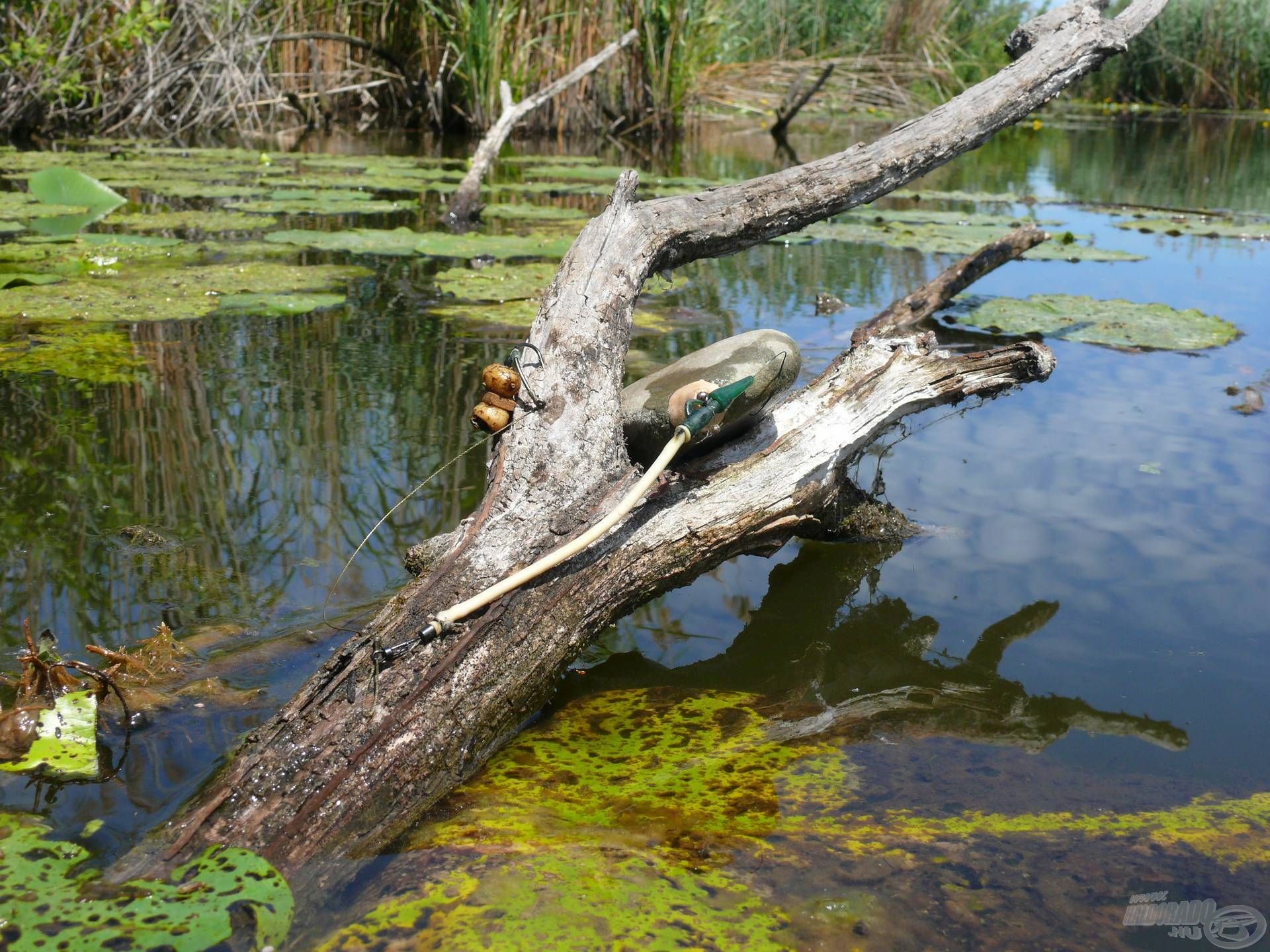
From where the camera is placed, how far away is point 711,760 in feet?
5.92

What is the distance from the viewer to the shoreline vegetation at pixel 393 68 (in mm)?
9203

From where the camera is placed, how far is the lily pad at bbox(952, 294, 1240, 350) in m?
4.13

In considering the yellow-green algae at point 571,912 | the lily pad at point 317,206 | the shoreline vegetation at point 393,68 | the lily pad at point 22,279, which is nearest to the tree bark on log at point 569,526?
the yellow-green algae at point 571,912

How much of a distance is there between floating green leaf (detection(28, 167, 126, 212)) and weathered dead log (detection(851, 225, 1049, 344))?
362 centimetres

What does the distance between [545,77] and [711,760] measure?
9.46 metres

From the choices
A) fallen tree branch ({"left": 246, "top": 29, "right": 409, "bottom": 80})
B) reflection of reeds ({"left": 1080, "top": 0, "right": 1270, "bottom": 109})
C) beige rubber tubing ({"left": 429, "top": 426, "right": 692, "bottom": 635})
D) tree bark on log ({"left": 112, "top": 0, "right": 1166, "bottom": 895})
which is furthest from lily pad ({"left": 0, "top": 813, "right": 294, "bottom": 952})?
reflection of reeds ({"left": 1080, "top": 0, "right": 1270, "bottom": 109})

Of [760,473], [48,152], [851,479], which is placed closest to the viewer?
[760,473]

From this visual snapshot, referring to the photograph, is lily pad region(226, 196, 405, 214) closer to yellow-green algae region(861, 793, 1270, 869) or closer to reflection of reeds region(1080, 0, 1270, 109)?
yellow-green algae region(861, 793, 1270, 869)

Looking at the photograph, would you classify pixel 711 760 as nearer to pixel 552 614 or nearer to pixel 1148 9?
pixel 552 614

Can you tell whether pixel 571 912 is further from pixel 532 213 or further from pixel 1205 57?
pixel 1205 57

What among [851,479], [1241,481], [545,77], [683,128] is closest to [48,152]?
[545,77]

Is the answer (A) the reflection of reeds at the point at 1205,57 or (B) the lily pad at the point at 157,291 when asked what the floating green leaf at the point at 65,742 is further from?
(A) the reflection of reeds at the point at 1205,57

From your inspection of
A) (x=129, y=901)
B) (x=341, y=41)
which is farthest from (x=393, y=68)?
(x=129, y=901)

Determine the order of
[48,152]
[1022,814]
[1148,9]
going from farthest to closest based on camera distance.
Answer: [48,152]
[1148,9]
[1022,814]
